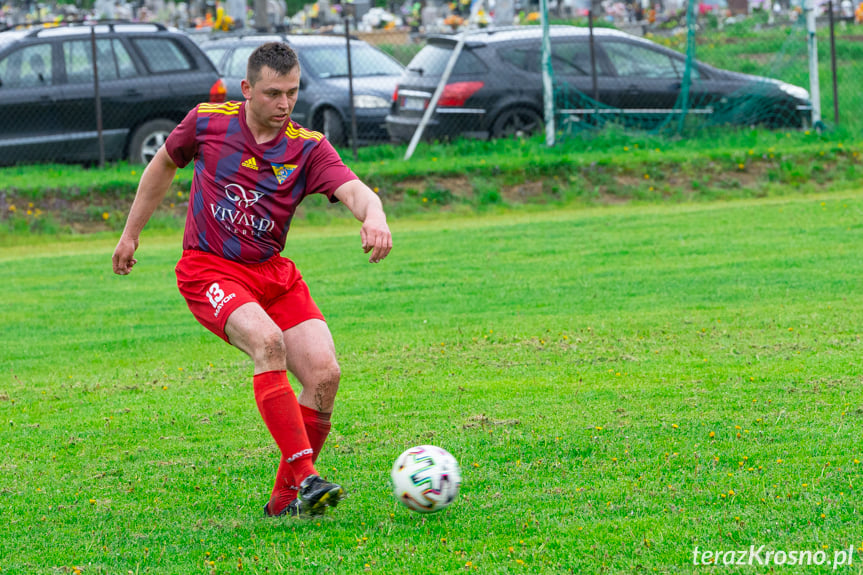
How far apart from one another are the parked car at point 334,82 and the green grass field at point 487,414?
228 inches

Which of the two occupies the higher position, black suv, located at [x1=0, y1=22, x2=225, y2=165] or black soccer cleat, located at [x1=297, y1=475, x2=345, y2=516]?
black suv, located at [x1=0, y1=22, x2=225, y2=165]

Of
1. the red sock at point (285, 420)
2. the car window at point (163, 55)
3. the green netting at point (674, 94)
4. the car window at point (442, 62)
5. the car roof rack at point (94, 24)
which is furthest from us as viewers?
the green netting at point (674, 94)

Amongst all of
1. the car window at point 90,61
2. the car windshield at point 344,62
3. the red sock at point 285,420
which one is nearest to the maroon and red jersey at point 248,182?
the red sock at point 285,420

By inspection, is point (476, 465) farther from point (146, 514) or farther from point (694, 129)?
point (694, 129)

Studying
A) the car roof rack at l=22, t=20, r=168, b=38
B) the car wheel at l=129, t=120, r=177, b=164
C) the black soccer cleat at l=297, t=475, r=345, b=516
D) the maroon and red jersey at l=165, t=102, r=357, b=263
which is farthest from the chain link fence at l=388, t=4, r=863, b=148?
the black soccer cleat at l=297, t=475, r=345, b=516

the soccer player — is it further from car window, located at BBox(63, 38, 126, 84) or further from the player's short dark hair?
car window, located at BBox(63, 38, 126, 84)

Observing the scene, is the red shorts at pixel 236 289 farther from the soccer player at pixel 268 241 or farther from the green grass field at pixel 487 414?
the green grass field at pixel 487 414

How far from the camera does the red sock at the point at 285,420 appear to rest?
4547 millimetres

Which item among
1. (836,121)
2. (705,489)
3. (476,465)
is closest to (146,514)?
(476,465)

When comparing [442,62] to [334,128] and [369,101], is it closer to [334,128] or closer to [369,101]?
[369,101]

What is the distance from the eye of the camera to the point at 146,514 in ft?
15.8

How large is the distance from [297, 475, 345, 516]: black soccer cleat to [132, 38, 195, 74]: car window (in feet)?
42.7

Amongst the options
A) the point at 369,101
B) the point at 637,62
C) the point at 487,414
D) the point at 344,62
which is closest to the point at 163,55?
the point at 344,62

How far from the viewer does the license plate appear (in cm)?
1680
